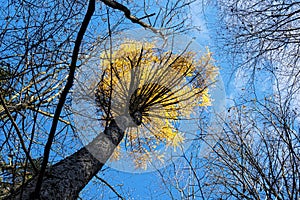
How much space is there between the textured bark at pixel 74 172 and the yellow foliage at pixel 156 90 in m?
1.54

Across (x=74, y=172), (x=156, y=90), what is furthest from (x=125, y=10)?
(x=156, y=90)

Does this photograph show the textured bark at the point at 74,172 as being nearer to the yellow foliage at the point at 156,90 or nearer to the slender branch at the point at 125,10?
the slender branch at the point at 125,10

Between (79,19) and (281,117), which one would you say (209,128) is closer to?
(281,117)

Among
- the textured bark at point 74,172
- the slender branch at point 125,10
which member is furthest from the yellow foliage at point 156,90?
the slender branch at point 125,10

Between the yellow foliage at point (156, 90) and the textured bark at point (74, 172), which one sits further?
the yellow foliage at point (156, 90)

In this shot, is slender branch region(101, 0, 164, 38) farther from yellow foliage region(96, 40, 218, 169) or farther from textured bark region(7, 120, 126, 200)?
yellow foliage region(96, 40, 218, 169)

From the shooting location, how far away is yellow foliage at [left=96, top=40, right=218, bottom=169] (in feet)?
17.9

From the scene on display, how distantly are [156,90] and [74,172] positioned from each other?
10.8ft

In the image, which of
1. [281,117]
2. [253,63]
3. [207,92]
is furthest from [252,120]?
[207,92]

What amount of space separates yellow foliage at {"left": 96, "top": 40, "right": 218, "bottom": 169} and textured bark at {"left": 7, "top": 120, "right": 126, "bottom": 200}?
154 cm

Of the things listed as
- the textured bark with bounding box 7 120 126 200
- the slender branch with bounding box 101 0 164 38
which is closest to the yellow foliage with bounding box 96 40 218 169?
the textured bark with bounding box 7 120 126 200

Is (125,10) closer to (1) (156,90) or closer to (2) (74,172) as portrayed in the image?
(2) (74,172)

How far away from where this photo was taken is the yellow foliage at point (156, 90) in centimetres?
546

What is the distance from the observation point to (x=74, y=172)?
2668mm
